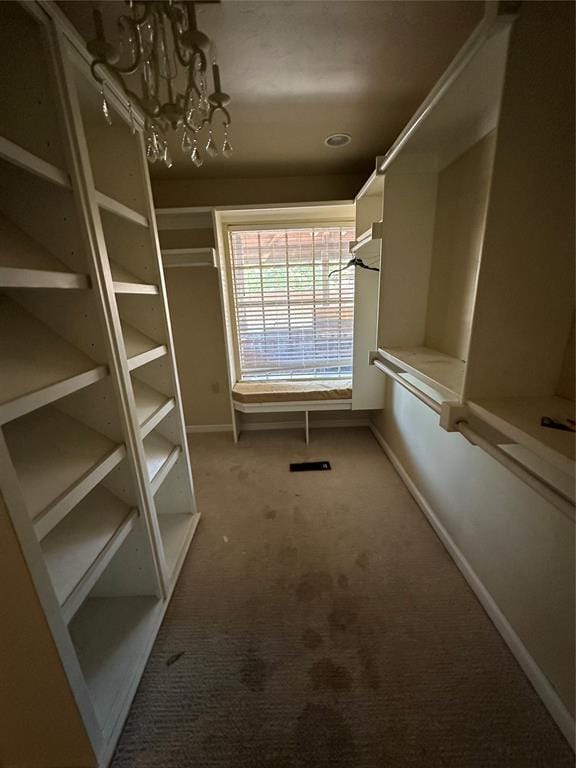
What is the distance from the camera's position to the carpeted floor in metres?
0.94

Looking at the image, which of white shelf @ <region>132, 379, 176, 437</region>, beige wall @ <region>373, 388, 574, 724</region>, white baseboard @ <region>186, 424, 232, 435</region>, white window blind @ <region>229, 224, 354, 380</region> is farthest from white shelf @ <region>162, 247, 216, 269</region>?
beige wall @ <region>373, 388, 574, 724</region>

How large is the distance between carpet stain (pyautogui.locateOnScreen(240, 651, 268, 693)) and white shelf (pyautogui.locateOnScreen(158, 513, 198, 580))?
22.2 inches

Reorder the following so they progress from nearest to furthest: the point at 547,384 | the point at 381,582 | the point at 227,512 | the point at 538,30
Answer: the point at 538,30 → the point at 547,384 → the point at 381,582 → the point at 227,512

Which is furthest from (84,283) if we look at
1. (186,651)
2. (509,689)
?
(509,689)

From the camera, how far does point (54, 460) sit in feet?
3.10

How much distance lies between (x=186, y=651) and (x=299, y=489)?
1.20m

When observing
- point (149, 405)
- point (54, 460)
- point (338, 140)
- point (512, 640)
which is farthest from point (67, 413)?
point (338, 140)

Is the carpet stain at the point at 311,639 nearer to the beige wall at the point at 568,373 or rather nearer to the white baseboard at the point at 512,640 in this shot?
the white baseboard at the point at 512,640

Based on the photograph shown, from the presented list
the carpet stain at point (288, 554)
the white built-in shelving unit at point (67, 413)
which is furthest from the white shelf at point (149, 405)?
the carpet stain at point (288, 554)

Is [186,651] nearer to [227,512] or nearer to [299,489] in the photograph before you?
[227,512]

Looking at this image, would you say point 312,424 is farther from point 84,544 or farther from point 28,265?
point 28,265

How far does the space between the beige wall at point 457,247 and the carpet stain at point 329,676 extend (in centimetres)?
140

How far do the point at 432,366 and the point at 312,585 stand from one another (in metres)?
1.27

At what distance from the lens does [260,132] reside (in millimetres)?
1811
